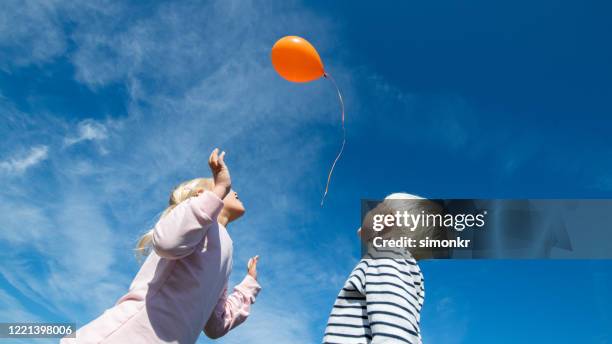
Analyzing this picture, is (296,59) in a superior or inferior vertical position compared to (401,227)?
superior

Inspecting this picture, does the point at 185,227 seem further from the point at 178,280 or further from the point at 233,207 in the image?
the point at 233,207

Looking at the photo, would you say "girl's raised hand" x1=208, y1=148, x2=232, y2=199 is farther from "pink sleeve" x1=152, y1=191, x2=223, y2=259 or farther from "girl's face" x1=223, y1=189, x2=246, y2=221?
"girl's face" x1=223, y1=189, x2=246, y2=221

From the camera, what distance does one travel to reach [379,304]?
265 centimetres

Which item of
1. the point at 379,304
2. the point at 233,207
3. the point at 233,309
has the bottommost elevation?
the point at 379,304

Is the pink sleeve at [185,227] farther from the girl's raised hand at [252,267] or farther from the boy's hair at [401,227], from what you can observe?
the girl's raised hand at [252,267]

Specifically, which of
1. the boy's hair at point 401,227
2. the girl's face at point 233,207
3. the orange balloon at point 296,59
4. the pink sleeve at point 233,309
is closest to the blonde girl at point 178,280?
the girl's face at point 233,207

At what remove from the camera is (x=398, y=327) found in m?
2.55

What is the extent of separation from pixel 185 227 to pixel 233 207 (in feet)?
3.03

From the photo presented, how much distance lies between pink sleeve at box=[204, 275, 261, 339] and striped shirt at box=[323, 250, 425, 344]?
1113mm

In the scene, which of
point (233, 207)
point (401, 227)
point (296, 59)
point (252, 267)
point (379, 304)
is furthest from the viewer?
point (296, 59)

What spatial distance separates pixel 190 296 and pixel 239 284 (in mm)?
1237

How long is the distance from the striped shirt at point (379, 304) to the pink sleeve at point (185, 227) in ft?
3.32

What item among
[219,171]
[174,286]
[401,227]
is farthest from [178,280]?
[401,227]

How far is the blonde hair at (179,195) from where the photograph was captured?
3406mm
